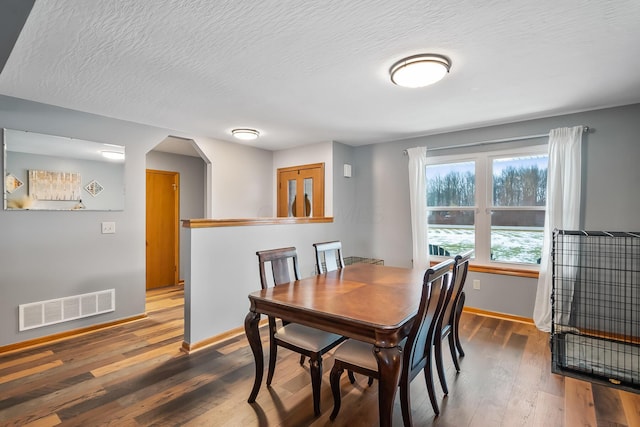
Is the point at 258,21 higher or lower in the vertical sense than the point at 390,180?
higher

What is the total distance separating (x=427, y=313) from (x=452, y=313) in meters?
0.89

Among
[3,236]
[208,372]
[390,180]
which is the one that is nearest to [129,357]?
[208,372]

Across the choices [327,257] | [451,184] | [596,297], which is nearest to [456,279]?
[327,257]

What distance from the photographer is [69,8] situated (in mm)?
1529

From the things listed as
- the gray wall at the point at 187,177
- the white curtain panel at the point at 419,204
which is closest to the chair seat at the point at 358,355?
the white curtain panel at the point at 419,204

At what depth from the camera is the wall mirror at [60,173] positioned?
9.02ft

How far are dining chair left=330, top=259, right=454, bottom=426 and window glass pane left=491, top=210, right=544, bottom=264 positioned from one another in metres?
2.39

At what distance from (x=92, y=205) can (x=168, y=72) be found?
1883 millimetres

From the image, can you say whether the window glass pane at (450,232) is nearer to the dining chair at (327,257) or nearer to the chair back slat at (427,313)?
the dining chair at (327,257)

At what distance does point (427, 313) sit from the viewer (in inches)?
65.3

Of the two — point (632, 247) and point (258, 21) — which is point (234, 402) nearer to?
point (258, 21)

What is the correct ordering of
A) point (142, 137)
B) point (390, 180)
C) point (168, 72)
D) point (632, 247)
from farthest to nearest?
point (390, 180) → point (142, 137) → point (632, 247) → point (168, 72)

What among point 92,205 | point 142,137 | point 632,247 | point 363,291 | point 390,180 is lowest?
point 363,291

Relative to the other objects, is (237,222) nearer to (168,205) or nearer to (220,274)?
(220,274)
